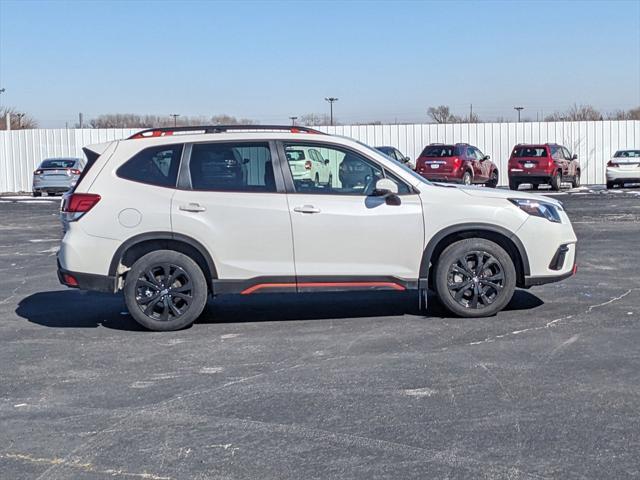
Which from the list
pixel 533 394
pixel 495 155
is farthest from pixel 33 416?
pixel 495 155

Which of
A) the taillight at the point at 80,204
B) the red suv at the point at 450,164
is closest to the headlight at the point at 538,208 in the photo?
the taillight at the point at 80,204

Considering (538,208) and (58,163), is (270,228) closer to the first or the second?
(538,208)

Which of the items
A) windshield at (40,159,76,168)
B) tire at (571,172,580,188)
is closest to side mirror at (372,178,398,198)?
windshield at (40,159,76,168)

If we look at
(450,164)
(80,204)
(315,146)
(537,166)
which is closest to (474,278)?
(315,146)

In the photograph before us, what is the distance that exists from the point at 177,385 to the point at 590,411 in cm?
276

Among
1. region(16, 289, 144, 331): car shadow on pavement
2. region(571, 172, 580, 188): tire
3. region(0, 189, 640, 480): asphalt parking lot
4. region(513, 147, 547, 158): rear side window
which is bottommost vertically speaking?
region(0, 189, 640, 480): asphalt parking lot

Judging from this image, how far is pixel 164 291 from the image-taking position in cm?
821

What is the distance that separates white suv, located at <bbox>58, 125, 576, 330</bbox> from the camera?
815cm

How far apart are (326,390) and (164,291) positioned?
262 centimetres

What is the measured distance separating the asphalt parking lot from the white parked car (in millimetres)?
23980

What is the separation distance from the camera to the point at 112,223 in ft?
26.7

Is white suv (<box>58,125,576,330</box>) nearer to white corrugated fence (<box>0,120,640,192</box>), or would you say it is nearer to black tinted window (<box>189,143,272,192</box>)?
black tinted window (<box>189,143,272,192</box>)

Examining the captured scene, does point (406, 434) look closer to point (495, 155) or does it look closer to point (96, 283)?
point (96, 283)

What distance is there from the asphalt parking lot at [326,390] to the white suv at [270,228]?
1.32 ft
